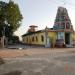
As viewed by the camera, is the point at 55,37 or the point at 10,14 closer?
the point at 55,37

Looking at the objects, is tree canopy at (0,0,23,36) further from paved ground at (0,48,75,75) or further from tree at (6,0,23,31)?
paved ground at (0,48,75,75)

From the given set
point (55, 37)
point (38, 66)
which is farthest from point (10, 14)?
point (38, 66)

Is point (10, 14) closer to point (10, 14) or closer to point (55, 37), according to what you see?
point (10, 14)

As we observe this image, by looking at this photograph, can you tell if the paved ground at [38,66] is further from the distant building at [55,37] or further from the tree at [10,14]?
the tree at [10,14]

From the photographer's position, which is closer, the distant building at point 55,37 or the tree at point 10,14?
the distant building at point 55,37

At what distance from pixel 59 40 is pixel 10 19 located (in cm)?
1159

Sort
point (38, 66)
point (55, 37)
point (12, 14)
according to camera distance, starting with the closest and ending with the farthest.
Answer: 1. point (38, 66)
2. point (55, 37)
3. point (12, 14)

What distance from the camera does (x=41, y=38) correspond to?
112ft

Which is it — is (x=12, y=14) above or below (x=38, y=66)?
above

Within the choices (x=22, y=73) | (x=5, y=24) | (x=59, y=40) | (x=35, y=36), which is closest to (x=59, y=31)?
(x=59, y=40)

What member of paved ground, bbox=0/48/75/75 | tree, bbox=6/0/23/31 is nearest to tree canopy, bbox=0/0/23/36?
tree, bbox=6/0/23/31

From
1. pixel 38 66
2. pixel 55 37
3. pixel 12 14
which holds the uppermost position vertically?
pixel 12 14

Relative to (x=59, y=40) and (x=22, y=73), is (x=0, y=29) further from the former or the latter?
(x=22, y=73)

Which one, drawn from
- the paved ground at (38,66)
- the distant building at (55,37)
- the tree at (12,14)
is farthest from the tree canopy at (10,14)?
the paved ground at (38,66)
